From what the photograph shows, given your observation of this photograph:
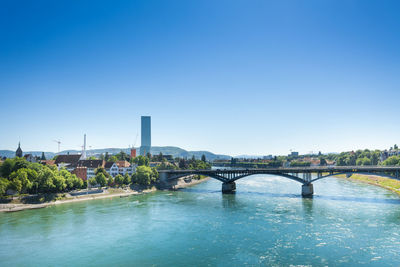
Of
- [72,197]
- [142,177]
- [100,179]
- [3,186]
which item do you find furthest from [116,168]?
[3,186]

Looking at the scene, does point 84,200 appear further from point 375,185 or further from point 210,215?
point 375,185

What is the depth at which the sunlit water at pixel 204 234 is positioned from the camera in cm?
3031

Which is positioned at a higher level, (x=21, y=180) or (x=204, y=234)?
(x=21, y=180)

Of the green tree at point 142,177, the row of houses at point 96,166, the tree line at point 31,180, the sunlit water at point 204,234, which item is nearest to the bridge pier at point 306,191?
the sunlit water at point 204,234

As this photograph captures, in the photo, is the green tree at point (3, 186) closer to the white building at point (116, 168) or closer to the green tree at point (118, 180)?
the green tree at point (118, 180)

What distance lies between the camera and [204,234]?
39344 mm

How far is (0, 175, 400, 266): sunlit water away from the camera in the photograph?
30.3 metres

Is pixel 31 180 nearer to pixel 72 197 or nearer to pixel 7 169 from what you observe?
pixel 7 169

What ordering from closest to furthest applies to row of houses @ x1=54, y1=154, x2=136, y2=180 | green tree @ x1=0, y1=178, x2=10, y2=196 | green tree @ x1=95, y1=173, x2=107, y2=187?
1. green tree @ x1=0, y1=178, x2=10, y2=196
2. green tree @ x1=95, y1=173, x2=107, y2=187
3. row of houses @ x1=54, y1=154, x2=136, y2=180

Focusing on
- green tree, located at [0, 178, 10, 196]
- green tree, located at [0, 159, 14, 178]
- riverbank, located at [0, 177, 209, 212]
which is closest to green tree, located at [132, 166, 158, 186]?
riverbank, located at [0, 177, 209, 212]

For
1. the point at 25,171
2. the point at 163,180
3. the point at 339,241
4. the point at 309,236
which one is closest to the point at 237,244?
the point at 309,236

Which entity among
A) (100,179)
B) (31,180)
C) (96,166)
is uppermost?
(96,166)

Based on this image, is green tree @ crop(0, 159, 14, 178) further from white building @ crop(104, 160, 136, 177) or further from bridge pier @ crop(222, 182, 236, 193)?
bridge pier @ crop(222, 182, 236, 193)

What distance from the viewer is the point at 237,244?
114 ft
